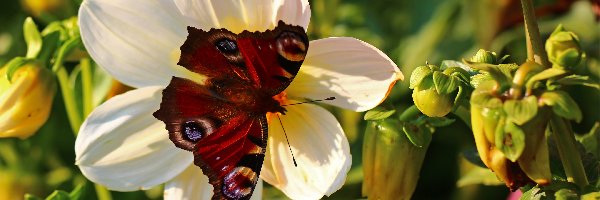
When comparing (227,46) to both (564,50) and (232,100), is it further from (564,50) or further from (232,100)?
(564,50)

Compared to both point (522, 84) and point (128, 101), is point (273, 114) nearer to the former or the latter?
point (128, 101)

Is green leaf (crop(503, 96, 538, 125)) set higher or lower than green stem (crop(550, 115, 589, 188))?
higher

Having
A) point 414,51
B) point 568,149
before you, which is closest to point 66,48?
point 568,149

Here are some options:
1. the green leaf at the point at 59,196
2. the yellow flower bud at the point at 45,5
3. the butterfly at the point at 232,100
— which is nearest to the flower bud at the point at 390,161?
the butterfly at the point at 232,100

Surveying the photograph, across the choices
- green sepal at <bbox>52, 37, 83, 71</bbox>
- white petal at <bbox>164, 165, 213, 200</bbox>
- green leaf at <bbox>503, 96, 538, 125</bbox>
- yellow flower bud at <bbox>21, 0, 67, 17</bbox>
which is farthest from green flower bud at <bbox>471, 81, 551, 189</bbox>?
yellow flower bud at <bbox>21, 0, 67, 17</bbox>

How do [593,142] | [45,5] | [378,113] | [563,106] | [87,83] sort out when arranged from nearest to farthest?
[563,106], [378,113], [593,142], [87,83], [45,5]

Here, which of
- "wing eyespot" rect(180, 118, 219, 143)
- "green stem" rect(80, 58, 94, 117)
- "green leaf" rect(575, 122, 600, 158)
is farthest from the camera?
"green stem" rect(80, 58, 94, 117)

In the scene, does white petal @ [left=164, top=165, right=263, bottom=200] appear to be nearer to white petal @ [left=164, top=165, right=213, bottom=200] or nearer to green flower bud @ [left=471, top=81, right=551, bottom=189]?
white petal @ [left=164, top=165, right=213, bottom=200]
